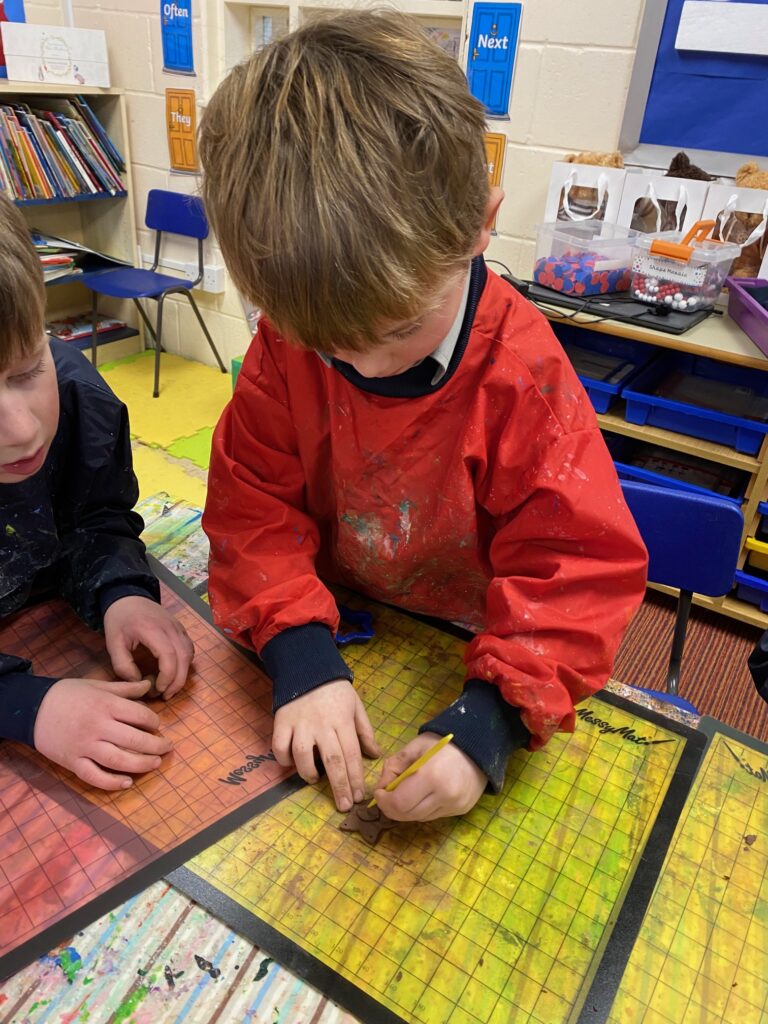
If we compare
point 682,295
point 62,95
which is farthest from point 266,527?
point 62,95

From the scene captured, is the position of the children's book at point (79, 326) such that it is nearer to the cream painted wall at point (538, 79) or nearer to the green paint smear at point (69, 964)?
the cream painted wall at point (538, 79)

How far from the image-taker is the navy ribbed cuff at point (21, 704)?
66cm

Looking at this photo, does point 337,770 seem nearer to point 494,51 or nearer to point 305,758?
point 305,758

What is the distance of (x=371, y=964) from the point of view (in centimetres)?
51

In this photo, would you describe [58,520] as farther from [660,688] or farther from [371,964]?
[660,688]

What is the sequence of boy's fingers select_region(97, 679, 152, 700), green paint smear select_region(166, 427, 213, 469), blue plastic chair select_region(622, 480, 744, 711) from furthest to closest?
green paint smear select_region(166, 427, 213, 469), blue plastic chair select_region(622, 480, 744, 711), boy's fingers select_region(97, 679, 152, 700)

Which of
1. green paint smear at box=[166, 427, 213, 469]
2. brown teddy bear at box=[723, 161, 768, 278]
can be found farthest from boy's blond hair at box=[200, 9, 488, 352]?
green paint smear at box=[166, 427, 213, 469]

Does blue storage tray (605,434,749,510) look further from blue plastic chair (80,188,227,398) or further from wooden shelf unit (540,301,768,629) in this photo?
blue plastic chair (80,188,227,398)

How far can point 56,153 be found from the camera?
281cm

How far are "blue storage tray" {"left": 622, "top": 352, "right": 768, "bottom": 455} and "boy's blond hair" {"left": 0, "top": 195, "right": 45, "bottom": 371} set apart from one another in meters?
1.45

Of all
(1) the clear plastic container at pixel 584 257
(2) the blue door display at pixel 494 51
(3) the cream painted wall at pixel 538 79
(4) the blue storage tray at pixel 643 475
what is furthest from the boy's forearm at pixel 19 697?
(2) the blue door display at pixel 494 51

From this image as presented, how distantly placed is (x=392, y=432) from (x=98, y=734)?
1.27 feet

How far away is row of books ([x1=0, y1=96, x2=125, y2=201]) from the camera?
269 cm

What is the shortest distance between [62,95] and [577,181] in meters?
2.08
